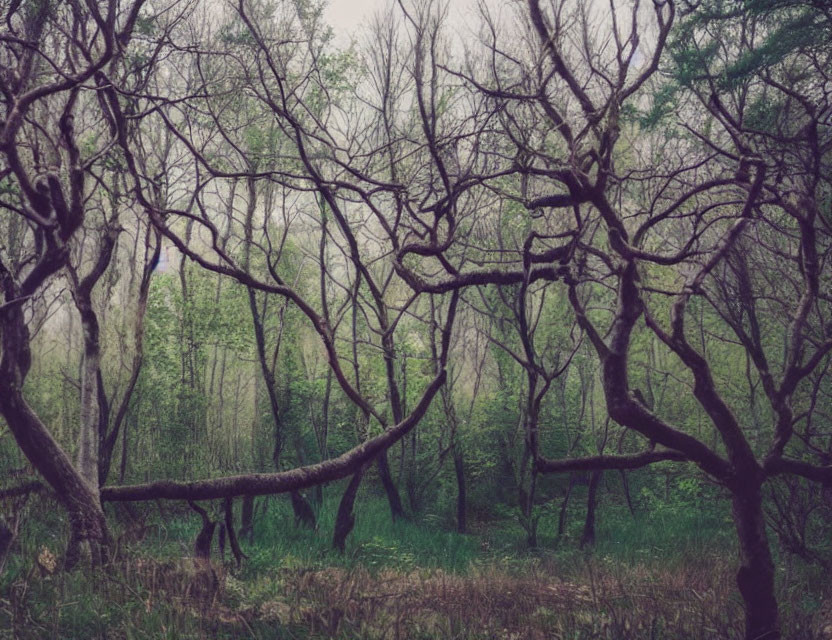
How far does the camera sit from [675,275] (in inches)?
423

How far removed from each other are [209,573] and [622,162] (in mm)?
9360

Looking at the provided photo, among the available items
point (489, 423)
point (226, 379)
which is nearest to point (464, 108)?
point (489, 423)

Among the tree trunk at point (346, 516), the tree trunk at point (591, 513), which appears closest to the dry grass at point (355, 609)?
the tree trunk at point (346, 516)

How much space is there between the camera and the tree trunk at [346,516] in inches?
318

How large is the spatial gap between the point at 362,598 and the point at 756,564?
2.74 m

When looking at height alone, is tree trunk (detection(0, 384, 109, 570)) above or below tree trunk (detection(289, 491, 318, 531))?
above

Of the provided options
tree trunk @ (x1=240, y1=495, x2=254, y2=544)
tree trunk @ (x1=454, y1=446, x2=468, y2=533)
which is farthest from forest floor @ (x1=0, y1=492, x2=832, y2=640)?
tree trunk @ (x1=454, y1=446, x2=468, y2=533)

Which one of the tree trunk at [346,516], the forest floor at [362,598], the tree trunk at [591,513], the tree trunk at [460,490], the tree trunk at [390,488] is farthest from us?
the tree trunk at [460,490]

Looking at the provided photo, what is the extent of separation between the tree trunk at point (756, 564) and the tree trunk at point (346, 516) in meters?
4.39

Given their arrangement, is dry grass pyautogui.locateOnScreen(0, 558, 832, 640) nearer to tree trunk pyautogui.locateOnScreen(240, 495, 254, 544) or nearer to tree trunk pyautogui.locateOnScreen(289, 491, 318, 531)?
tree trunk pyautogui.locateOnScreen(240, 495, 254, 544)

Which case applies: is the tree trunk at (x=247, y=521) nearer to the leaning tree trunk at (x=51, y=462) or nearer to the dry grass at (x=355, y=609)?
the dry grass at (x=355, y=609)

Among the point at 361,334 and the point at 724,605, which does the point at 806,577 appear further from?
the point at 361,334

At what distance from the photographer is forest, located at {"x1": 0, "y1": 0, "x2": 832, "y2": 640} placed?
15.3 ft

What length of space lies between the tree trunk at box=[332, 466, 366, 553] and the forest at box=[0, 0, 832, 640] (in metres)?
0.08
